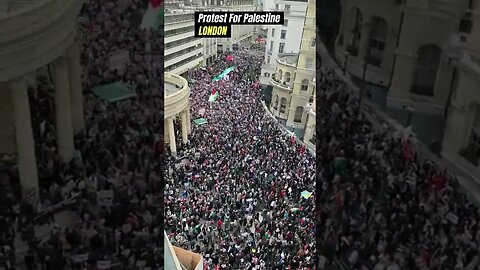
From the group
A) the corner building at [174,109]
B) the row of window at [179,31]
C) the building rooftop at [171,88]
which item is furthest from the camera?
the row of window at [179,31]

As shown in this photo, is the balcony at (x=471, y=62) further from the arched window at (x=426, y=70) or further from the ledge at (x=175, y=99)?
the ledge at (x=175, y=99)

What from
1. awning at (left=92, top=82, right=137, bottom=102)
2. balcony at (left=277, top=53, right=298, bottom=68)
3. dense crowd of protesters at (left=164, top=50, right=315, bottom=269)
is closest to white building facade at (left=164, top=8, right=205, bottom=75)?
dense crowd of protesters at (left=164, top=50, right=315, bottom=269)

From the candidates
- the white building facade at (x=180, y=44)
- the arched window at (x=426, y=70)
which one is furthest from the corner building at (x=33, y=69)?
the white building facade at (x=180, y=44)

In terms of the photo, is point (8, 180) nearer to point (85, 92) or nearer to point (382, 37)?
point (85, 92)

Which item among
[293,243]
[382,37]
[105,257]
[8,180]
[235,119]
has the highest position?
[382,37]

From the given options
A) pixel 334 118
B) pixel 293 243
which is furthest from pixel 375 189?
pixel 293 243
